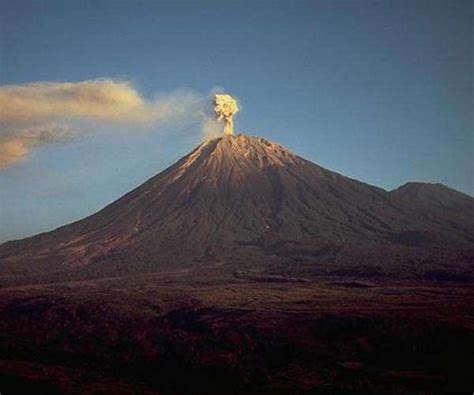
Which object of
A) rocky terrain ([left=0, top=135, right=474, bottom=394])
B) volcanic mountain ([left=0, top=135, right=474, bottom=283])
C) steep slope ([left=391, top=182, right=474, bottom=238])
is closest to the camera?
rocky terrain ([left=0, top=135, right=474, bottom=394])

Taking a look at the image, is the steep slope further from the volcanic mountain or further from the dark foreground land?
the dark foreground land

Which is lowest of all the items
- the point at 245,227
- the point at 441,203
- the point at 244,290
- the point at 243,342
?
the point at 243,342

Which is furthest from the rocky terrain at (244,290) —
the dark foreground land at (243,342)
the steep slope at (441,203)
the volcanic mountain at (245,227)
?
the steep slope at (441,203)

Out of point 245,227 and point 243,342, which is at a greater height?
point 245,227

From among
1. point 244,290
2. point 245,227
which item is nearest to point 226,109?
point 245,227

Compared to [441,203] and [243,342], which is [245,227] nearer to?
[243,342]

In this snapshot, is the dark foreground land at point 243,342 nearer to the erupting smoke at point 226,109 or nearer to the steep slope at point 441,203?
the steep slope at point 441,203

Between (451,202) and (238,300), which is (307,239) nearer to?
(238,300)

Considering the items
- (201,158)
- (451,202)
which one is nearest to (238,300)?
(201,158)

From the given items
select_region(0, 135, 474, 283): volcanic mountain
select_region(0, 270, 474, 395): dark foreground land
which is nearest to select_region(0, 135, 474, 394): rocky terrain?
select_region(0, 270, 474, 395): dark foreground land
